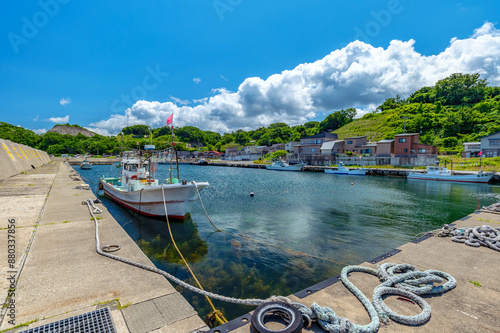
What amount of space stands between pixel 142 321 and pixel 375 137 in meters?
101

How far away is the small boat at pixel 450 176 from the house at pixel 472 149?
23.4 meters

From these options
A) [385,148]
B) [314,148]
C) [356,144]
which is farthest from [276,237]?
[314,148]

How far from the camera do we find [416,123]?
77500mm

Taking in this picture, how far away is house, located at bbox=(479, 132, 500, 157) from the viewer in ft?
165

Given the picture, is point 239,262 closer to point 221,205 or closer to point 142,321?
point 142,321

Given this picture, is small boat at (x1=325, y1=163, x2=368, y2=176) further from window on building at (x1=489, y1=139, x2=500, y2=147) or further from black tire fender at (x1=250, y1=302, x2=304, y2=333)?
black tire fender at (x1=250, y1=302, x2=304, y2=333)

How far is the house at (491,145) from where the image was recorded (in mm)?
50219

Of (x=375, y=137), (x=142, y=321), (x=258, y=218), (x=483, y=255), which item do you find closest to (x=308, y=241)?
(x=258, y=218)

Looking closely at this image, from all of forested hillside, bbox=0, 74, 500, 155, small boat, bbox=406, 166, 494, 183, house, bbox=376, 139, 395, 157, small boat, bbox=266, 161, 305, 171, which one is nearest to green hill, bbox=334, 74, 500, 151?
forested hillside, bbox=0, 74, 500, 155

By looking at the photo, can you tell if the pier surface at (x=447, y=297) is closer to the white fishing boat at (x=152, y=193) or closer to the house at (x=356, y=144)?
the white fishing boat at (x=152, y=193)

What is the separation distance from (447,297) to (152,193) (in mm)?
13764

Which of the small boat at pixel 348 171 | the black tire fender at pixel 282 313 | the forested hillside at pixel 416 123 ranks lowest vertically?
the small boat at pixel 348 171

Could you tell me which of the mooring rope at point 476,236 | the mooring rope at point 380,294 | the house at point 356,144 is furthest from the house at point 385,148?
the mooring rope at point 380,294

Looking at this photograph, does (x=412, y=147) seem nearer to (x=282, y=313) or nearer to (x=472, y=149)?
(x=472, y=149)
